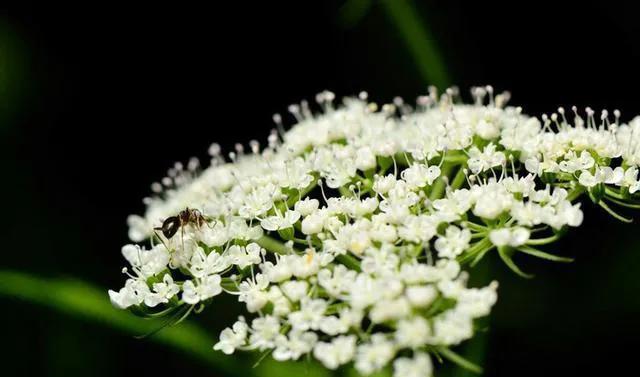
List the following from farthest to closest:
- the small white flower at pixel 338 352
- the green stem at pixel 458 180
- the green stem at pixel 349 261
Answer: the green stem at pixel 458 180, the green stem at pixel 349 261, the small white flower at pixel 338 352

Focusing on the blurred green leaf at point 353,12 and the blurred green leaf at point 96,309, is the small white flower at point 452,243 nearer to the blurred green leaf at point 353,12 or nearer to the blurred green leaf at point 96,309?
the blurred green leaf at point 96,309

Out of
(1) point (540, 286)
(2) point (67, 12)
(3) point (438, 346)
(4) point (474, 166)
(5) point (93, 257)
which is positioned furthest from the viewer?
(2) point (67, 12)

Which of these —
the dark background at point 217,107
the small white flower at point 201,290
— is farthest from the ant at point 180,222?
the dark background at point 217,107

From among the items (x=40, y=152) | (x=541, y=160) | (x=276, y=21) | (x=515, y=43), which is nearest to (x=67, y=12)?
(x=40, y=152)

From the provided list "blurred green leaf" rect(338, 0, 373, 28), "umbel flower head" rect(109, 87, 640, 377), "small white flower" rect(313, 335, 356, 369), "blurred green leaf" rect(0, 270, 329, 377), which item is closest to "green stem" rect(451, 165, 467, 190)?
"umbel flower head" rect(109, 87, 640, 377)

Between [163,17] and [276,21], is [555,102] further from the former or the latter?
[163,17]

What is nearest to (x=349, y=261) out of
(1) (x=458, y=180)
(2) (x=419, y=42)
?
(1) (x=458, y=180)

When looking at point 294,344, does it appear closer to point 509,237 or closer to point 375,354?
point 375,354
